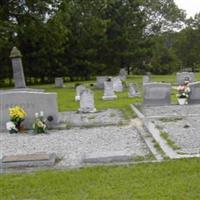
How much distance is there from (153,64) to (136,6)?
359 inches

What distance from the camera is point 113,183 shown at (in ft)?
20.2

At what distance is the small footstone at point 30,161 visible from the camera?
7.61m

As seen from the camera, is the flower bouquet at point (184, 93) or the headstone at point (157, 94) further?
the headstone at point (157, 94)

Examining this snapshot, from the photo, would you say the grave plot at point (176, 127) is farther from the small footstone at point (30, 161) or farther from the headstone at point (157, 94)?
the small footstone at point (30, 161)

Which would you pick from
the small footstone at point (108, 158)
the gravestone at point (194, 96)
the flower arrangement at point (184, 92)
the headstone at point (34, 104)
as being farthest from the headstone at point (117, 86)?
the small footstone at point (108, 158)

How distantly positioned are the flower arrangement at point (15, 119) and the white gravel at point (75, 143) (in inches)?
8.6

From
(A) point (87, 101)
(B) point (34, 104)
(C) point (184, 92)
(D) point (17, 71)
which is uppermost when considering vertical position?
(D) point (17, 71)

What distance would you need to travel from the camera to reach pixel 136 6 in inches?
1909

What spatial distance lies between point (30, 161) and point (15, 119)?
4252mm

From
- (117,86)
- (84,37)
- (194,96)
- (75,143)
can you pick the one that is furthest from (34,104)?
(84,37)

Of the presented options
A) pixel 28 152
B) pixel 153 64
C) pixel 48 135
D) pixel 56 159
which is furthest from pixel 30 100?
pixel 153 64

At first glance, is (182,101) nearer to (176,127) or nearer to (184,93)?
(184,93)

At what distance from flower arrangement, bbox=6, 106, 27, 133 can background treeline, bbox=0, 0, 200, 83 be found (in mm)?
20426

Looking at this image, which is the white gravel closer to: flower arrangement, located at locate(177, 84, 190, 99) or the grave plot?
the grave plot
